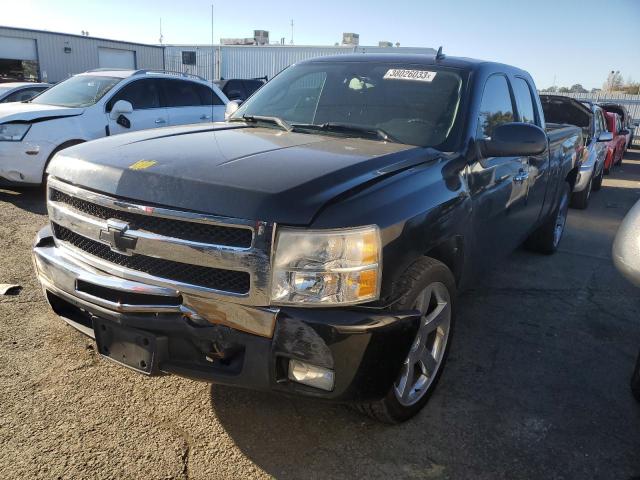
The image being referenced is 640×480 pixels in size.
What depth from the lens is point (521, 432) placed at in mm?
2684

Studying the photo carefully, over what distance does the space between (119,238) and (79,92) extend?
21.4 feet

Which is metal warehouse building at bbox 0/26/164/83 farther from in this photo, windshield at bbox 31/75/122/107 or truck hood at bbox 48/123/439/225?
truck hood at bbox 48/123/439/225

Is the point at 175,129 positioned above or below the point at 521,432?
above

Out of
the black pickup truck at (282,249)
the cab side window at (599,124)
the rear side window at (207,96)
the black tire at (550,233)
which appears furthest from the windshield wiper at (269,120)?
the cab side window at (599,124)

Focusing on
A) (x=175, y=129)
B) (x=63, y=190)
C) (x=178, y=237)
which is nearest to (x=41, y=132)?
(x=175, y=129)

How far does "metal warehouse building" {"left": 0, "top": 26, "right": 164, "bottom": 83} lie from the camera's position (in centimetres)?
2639

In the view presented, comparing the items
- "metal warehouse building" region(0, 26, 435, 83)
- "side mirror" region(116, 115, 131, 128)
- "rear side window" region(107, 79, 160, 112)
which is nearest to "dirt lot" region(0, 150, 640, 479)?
"side mirror" region(116, 115, 131, 128)

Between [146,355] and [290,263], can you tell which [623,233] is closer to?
[290,263]

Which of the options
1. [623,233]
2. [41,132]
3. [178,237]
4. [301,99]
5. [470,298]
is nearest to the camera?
[623,233]

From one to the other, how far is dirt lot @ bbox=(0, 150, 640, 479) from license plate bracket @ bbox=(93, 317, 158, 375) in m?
0.43

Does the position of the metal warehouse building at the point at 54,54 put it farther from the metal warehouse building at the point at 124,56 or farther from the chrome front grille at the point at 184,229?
the chrome front grille at the point at 184,229

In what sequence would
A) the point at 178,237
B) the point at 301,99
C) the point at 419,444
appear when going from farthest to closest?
the point at 301,99
the point at 419,444
the point at 178,237

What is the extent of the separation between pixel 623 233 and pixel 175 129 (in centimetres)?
253

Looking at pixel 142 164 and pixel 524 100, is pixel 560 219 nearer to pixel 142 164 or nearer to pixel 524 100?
pixel 524 100
